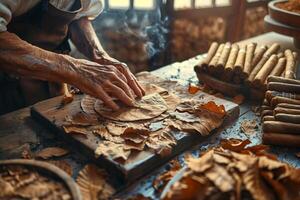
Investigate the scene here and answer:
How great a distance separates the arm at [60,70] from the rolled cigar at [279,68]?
1069 millimetres

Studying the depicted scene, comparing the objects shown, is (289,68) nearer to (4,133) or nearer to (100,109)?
(100,109)

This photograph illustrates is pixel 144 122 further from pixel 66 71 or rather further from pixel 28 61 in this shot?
pixel 28 61

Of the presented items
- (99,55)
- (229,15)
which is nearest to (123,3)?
(229,15)

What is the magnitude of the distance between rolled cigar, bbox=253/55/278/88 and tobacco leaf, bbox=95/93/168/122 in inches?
27.1

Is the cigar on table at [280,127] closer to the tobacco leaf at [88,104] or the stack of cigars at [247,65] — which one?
the stack of cigars at [247,65]

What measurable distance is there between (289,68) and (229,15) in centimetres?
304

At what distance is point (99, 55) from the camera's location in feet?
7.95

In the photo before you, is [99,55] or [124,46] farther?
[124,46]

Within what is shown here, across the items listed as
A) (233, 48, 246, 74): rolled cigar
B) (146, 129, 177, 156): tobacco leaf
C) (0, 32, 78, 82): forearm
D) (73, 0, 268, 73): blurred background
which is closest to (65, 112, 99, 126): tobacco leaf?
(0, 32, 78, 82): forearm

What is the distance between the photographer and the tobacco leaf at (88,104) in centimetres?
188

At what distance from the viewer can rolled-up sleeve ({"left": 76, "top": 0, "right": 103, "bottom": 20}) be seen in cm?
249

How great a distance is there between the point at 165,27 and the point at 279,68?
8.40 feet

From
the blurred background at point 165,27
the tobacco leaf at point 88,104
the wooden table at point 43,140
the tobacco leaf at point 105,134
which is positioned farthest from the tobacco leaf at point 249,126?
the blurred background at point 165,27

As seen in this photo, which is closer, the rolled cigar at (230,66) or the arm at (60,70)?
the arm at (60,70)
